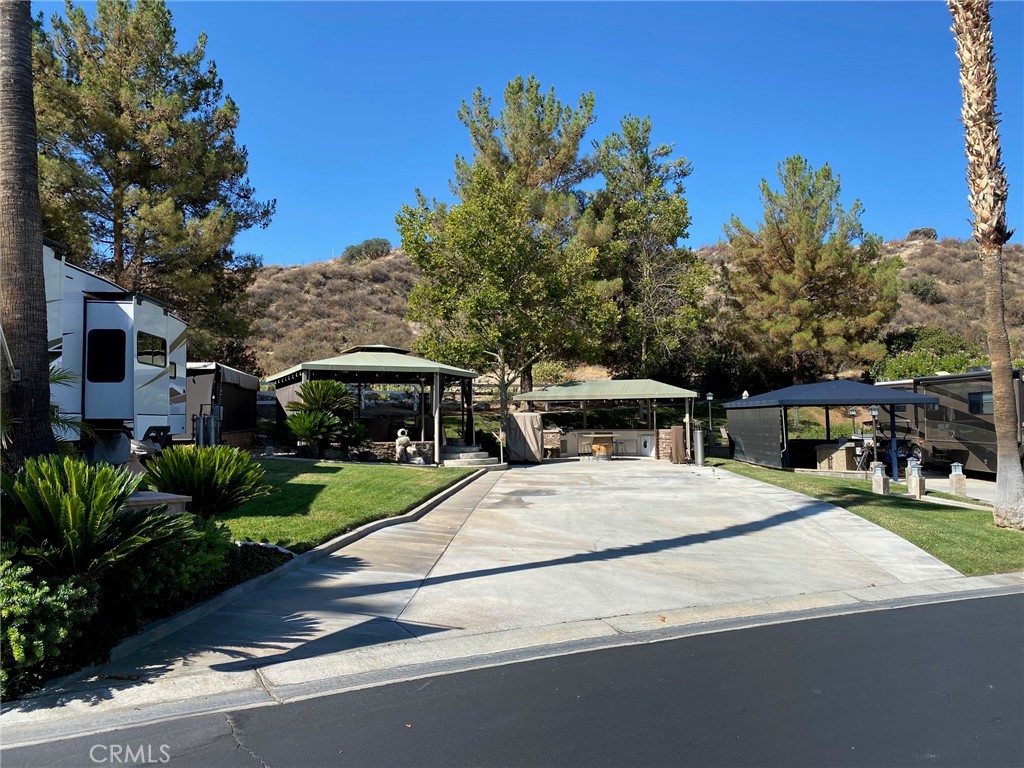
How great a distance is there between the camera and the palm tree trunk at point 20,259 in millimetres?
5945

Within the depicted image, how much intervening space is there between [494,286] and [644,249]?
1250 centimetres

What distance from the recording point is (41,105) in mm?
19828

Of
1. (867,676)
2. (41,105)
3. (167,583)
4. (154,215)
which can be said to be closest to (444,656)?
(167,583)

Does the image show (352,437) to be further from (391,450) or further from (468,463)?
(468,463)

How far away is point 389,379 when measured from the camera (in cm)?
2531

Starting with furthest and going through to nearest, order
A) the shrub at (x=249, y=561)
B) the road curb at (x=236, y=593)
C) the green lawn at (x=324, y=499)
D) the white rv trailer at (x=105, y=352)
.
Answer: the white rv trailer at (x=105, y=352) → the green lawn at (x=324, y=499) → the shrub at (x=249, y=561) → the road curb at (x=236, y=593)

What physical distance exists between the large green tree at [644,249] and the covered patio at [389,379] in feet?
35.4

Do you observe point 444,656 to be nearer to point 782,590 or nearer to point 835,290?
point 782,590

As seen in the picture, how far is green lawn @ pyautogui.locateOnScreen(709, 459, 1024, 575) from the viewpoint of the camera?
9609 mm

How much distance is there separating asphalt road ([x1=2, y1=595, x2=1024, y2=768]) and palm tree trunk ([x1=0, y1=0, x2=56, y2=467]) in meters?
3.02

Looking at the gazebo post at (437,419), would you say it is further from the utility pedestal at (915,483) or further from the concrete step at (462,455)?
the utility pedestal at (915,483)

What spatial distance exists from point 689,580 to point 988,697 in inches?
143

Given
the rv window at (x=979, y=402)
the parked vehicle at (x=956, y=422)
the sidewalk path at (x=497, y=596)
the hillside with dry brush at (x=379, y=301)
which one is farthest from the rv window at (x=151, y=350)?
the hillside with dry brush at (x=379, y=301)

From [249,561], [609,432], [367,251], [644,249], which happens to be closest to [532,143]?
[644,249]
